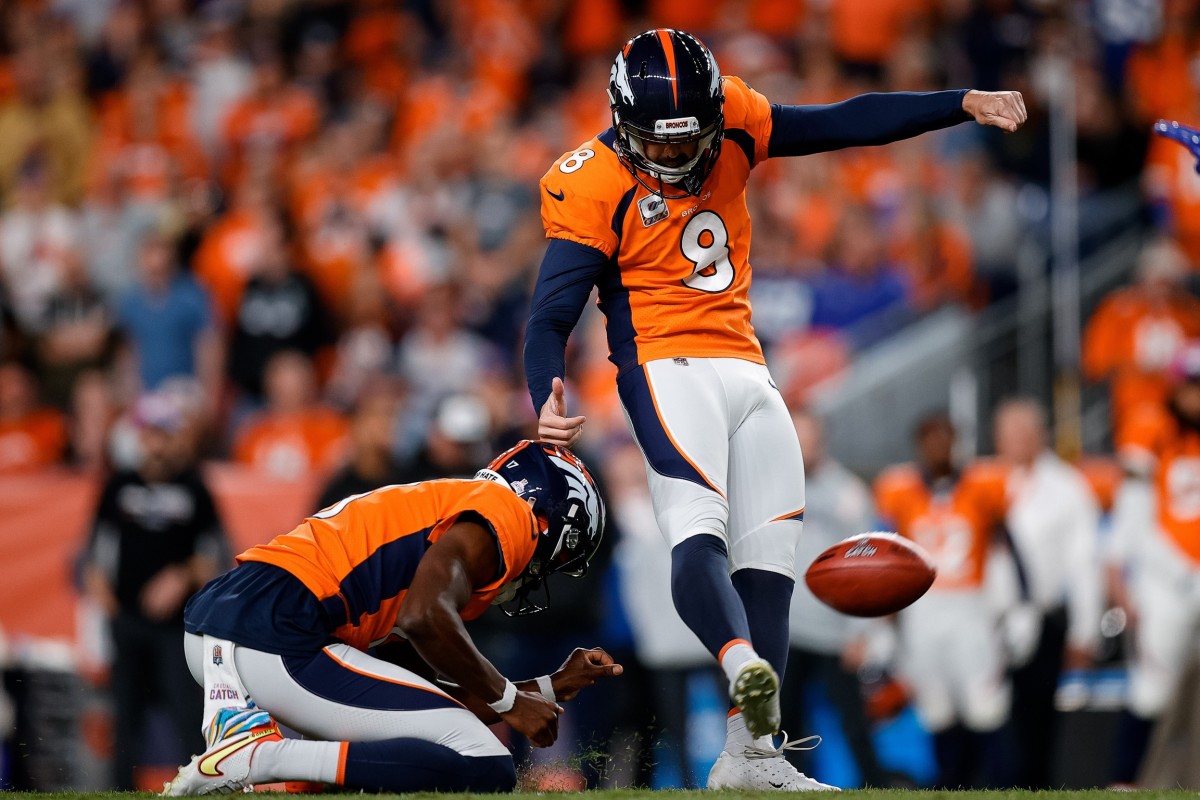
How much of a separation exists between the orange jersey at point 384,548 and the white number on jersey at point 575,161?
979 mm

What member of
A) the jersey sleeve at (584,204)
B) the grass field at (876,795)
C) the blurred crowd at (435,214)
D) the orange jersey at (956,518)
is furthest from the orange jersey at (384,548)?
the orange jersey at (956,518)

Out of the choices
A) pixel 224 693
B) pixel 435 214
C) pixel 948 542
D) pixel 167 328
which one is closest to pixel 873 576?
pixel 224 693

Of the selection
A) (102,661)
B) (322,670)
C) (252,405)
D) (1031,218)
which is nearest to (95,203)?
(252,405)

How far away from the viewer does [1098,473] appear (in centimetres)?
828

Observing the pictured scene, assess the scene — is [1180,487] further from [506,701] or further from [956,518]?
[506,701]

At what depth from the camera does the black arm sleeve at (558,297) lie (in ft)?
15.2

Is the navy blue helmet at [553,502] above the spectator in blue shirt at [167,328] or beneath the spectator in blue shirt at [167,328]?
beneath

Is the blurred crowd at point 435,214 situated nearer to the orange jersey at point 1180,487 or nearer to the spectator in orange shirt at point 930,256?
the spectator in orange shirt at point 930,256

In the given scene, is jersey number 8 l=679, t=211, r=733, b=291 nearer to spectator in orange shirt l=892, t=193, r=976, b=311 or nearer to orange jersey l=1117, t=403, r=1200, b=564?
orange jersey l=1117, t=403, r=1200, b=564

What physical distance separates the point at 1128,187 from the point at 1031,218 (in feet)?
2.41

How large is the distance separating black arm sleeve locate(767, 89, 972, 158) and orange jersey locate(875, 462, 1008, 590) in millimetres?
3524

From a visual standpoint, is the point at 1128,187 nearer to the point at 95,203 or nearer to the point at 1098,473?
the point at 1098,473

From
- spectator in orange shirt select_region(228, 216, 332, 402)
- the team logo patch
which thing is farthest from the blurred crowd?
the team logo patch

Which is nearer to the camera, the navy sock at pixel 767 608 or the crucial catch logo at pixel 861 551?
the navy sock at pixel 767 608
